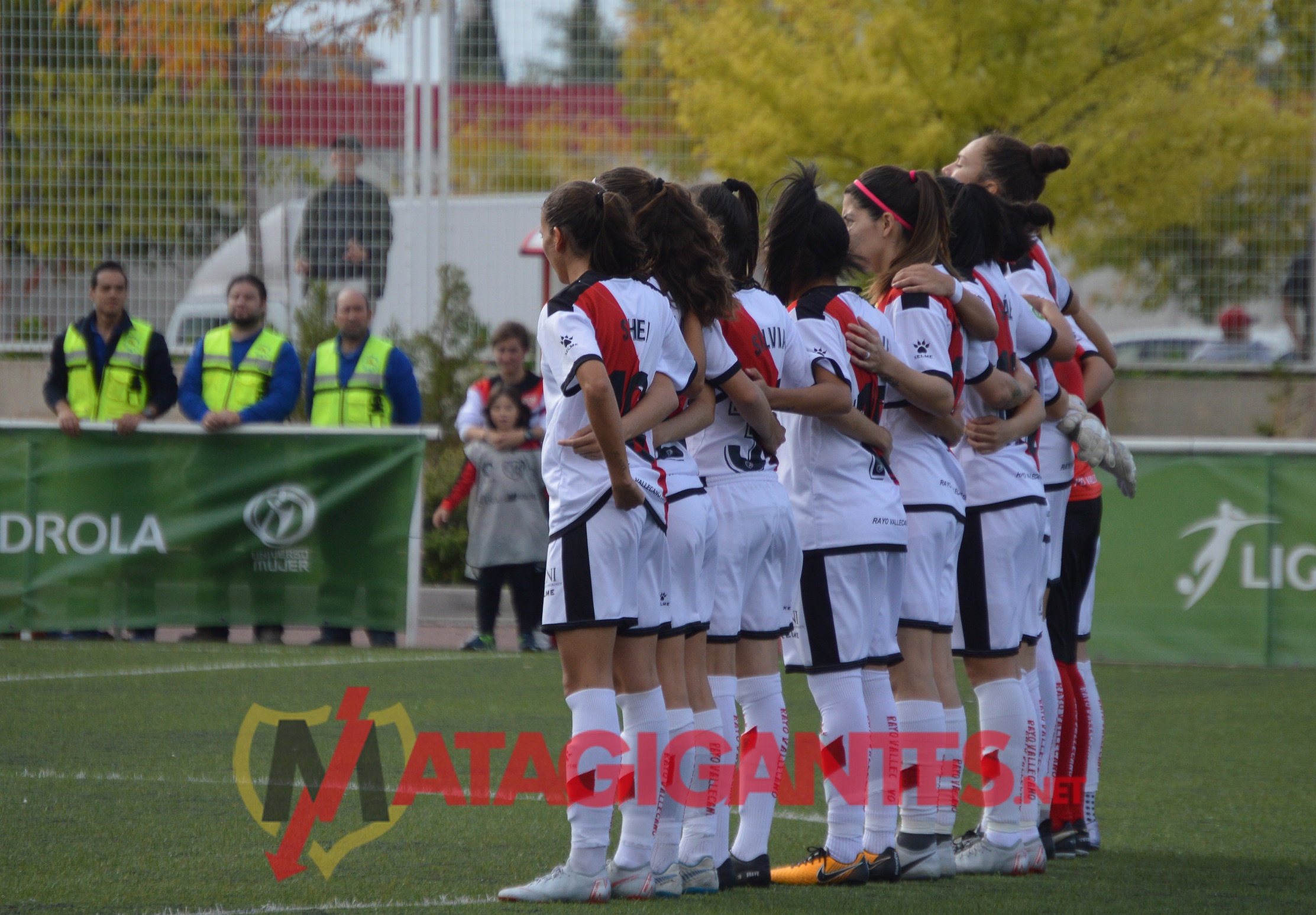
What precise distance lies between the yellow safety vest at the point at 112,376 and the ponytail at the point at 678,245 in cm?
658

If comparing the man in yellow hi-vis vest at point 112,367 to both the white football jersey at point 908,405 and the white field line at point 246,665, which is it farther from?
the white football jersey at point 908,405

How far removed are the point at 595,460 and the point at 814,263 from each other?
1.09m

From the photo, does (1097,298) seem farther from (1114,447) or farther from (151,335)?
(1114,447)

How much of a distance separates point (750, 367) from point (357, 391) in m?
6.33

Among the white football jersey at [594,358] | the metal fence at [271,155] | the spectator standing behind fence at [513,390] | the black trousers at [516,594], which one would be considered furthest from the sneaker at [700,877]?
the metal fence at [271,155]

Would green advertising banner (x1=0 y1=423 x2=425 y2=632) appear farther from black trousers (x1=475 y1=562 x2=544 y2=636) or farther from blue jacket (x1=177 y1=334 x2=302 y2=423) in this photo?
black trousers (x1=475 y1=562 x2=544 y2=636)

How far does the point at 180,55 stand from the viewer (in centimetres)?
1569

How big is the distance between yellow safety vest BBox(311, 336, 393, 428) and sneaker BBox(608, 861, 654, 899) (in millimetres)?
6629

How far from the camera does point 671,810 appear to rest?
14.7 feet

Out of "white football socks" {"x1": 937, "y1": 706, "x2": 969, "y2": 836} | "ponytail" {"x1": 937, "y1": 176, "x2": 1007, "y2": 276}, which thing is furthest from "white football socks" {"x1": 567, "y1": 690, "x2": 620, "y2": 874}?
"ponytail" {"x1": 937, "y1": 176, "x2": 1007, "y2": 276}

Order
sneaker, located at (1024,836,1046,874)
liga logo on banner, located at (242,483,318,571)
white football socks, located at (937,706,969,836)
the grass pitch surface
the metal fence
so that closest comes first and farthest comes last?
the grass pitch surface
white football socks, located at (937,706,969,836)
sneaker, located at (1024,836,1046,874)
liga logo on banner, located at (242,483,318,571)
the metal fence

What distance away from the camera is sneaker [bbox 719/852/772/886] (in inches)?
183

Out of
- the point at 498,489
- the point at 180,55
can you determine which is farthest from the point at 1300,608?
the point at 180,55

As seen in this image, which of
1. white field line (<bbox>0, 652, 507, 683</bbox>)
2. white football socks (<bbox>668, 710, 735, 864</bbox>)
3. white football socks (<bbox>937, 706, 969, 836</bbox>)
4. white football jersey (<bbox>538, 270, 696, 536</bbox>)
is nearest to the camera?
white football jersey (<bbox>538, 270, 696, 536</bbox>)
